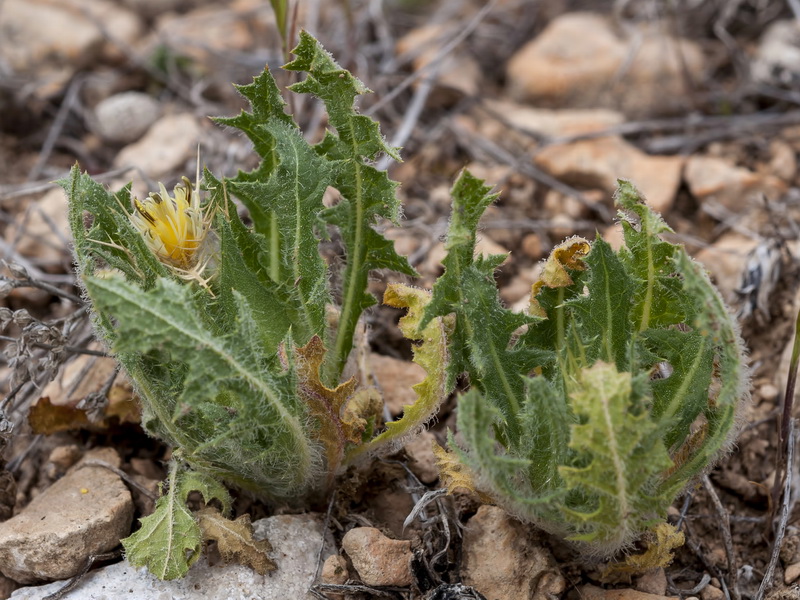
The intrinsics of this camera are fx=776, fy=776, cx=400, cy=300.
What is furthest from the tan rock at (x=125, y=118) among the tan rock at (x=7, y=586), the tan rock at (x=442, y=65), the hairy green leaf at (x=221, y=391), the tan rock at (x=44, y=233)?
the tan rock at (x=7, y=586)

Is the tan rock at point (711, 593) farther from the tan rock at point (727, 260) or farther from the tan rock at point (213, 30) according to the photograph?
the tan rock at point (213, 30)

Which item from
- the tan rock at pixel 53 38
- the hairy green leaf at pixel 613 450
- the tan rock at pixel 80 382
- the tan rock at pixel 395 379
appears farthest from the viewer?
the tan rock at pixel 53 38

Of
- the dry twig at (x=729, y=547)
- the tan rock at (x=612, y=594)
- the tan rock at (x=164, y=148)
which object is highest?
the tan rock at (x=164, y=148)

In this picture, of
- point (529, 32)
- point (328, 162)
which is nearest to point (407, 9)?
point (529, 32)

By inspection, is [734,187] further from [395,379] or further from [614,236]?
[395,379]

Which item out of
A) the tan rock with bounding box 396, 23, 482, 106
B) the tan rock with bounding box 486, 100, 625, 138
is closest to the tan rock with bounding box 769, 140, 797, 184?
the tan rock with bounding box 486, 100, 625, 138

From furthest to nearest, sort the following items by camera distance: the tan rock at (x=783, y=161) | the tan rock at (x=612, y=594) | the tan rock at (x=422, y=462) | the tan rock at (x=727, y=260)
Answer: the tan rock at (x=783, y=161) < the tan rock at (x=727, y=260) < the tan rock at (x=422, y=462) < the tan rock at (x=612, y=594)
